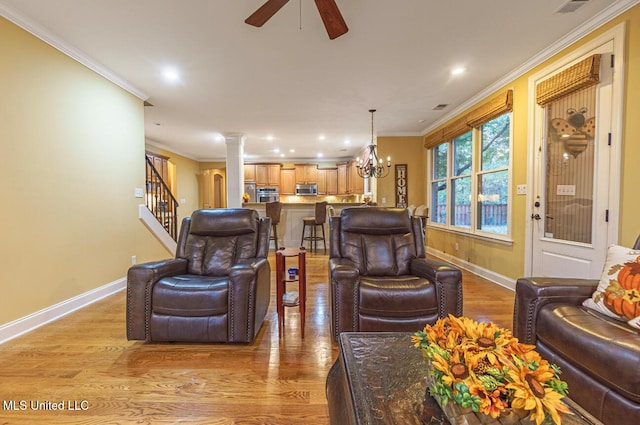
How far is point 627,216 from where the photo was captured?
7.07ft

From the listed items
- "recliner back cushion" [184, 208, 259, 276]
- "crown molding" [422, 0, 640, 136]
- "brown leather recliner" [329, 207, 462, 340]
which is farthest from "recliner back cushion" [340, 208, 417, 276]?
"crown molding" [422, 0, 640, 136]

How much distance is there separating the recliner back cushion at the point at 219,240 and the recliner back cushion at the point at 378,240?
2.83 ft

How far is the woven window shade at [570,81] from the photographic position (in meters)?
2.31

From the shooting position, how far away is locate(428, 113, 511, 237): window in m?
3.61

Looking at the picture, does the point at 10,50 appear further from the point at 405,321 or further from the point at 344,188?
the point at 344,188

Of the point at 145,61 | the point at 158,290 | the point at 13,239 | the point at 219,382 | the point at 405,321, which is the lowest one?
the point at 219,382

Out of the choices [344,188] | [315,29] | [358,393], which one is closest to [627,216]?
[358,393]

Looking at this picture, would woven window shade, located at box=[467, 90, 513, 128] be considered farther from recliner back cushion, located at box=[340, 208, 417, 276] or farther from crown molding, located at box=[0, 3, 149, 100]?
crown molding, located at box=[0, 3, 149, 100]

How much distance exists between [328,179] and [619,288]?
752cm

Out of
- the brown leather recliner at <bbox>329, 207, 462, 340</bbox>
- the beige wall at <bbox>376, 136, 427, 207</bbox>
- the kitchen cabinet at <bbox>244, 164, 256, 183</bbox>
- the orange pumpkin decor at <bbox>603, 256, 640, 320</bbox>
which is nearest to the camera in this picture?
the orange pumpkin decor at <bbox>603, 256, 640, 320</bbox>

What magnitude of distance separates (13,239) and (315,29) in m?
3.02

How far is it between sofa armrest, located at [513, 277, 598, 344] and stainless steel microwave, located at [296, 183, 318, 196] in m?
7.25

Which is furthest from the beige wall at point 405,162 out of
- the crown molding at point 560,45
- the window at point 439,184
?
the crown molding at point 560,45

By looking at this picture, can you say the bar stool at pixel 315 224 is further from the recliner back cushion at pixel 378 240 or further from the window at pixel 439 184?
the recliner back cushion at pixel 378 240
